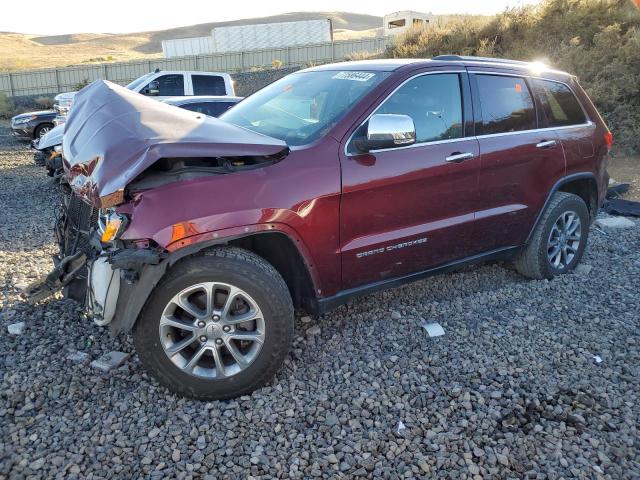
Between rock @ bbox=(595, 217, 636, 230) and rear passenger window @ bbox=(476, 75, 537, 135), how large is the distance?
9.35 ft

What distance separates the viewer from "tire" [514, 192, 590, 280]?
15.3 feet

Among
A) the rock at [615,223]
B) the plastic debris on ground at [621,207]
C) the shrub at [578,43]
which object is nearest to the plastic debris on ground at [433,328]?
the rock at [615,223]

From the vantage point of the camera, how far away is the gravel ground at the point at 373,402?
2641 millimetres

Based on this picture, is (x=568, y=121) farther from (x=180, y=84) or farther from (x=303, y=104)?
(x=180, y=84)

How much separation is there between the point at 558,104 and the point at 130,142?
3614 mm

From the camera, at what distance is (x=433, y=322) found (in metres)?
4.05

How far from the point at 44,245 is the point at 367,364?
13.7 feet

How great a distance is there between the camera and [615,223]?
6672mm

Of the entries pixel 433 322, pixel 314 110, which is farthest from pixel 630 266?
pixel 314 110

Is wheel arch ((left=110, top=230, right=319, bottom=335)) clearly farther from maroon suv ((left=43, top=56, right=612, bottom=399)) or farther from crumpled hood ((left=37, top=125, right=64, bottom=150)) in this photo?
crumpled hood ((left=37, top=125, right=64, bottom=150))

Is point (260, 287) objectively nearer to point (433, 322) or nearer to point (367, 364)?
point (367, 364)

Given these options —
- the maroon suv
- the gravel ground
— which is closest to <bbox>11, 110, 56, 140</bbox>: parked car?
the gravel ground

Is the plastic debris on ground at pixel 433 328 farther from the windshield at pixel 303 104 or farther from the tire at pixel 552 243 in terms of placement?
the windshield at pixel 303 104

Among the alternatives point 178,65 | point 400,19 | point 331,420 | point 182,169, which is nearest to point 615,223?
point 331,420
